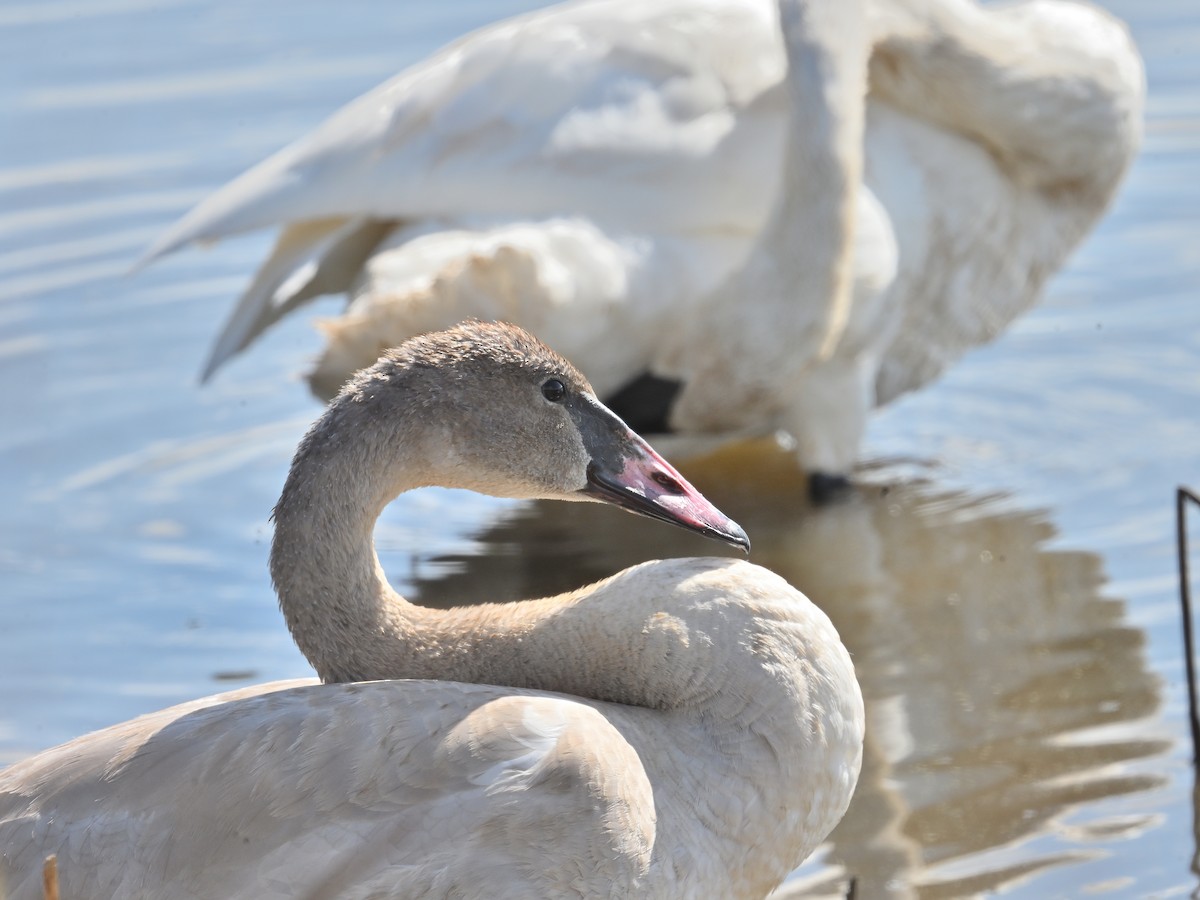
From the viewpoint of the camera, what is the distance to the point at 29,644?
17.3ft

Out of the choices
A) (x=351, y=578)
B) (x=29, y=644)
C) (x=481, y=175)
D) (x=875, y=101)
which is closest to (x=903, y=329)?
(x=875, y=101)

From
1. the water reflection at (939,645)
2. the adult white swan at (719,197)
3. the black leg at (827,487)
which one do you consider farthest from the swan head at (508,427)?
the black leg at (827,487)

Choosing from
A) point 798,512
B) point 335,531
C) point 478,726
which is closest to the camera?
point 478,726

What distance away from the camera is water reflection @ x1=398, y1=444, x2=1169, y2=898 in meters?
4.11

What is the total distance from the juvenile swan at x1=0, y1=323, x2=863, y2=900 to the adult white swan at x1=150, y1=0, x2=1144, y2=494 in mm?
1795

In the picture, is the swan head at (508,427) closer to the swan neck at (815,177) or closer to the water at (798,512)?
the water at (798,512)

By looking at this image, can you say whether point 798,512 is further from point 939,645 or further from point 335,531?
point 335,531

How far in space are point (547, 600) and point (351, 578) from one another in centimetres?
36

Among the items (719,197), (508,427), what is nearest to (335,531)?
(508,427)

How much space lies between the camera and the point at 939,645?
5.06 metres

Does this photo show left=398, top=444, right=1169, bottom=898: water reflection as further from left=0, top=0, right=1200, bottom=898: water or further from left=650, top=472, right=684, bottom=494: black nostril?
left=650, top=472, right=684, bottom=494: black nostril

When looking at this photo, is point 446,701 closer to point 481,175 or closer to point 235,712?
point 235,712

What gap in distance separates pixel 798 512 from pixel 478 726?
3.09 metres

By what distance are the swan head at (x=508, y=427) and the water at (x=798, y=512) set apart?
1045 millimetres
